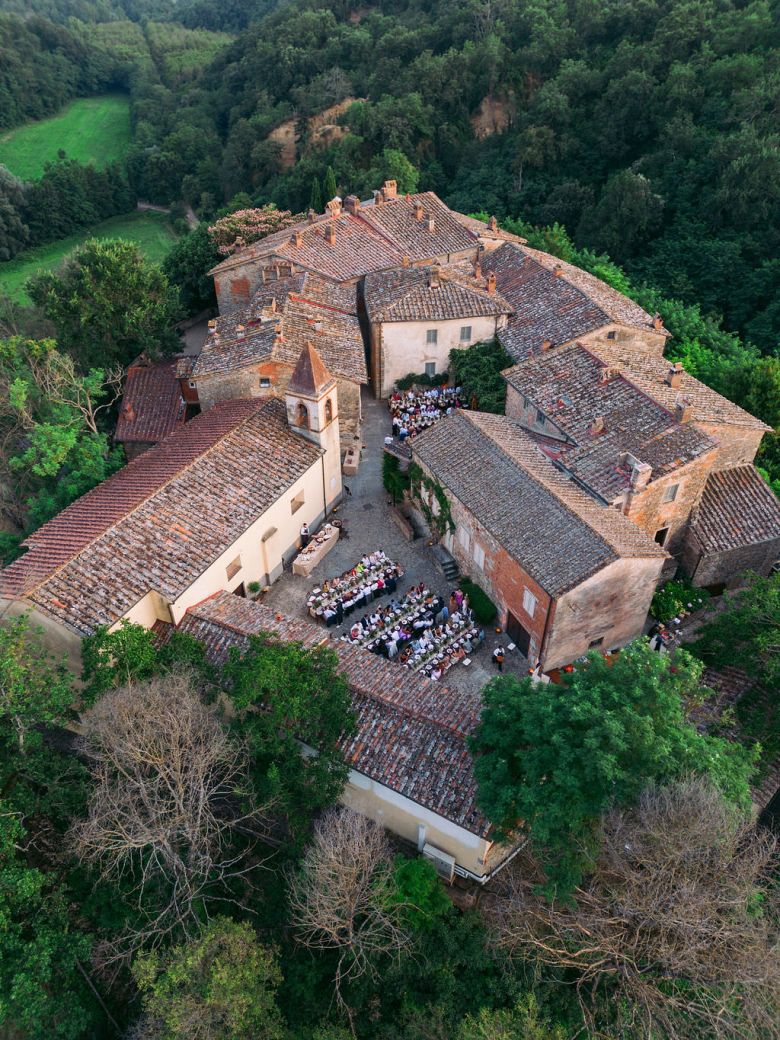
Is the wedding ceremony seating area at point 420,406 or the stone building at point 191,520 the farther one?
the wedding ceremony seating area at point 420,406

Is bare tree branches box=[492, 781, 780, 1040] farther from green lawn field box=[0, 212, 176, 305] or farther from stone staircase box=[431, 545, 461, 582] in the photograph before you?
green lawn field box=[0, 212, 176, 305]

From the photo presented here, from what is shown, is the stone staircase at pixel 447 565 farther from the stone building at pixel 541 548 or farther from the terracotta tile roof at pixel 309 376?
the terracotta tile roof at pixel 309 376

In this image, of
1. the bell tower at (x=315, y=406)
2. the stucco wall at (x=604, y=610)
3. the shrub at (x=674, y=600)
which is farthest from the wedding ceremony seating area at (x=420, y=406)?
the stucco wall at (x=604, y=610)

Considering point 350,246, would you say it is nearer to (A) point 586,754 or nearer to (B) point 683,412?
(B) point 683,412

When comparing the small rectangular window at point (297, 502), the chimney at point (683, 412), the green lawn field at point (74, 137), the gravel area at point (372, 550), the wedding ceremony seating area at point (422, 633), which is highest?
the chimney at point (683, 412)

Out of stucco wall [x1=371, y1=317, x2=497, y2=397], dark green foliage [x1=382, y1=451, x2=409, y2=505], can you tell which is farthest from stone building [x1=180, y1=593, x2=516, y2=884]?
stucco wall [x1=371, y1=317, x2=497, y2=397]

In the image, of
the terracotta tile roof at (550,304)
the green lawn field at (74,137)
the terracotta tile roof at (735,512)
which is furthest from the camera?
the green lawn field at (74,137)

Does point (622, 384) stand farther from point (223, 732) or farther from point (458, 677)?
point (223, 732)

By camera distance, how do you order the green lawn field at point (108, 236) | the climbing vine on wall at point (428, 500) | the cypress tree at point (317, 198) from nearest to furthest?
the climbing vine on wall at point (428, 500) → the cypress tree at point (317, 198) → the green lawn field at point (108, 236)

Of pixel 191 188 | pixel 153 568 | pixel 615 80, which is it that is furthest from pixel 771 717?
pixel 191 188
